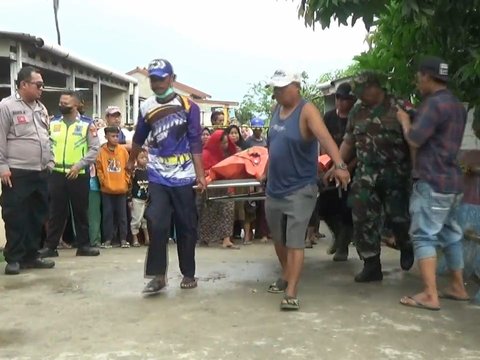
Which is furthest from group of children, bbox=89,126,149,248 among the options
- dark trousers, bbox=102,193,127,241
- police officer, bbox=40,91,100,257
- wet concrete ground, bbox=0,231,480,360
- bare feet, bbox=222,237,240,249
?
wet concrete ground, bbox=0,231,480,360

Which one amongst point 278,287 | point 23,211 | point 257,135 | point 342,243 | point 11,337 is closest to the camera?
point 11,337

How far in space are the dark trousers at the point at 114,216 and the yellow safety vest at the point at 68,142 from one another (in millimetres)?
1228

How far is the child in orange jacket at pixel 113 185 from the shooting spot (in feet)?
27.3

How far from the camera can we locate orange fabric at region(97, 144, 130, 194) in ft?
27.3

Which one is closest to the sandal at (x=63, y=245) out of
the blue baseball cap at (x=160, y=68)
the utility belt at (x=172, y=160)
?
the utility belt at (x=172, y=160)

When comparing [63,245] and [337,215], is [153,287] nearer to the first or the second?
[337,215]

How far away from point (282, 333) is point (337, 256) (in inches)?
102

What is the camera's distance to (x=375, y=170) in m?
5.39

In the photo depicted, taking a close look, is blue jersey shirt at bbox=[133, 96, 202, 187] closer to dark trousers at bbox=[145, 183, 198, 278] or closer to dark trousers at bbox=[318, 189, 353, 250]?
dark trousers at bbox=[145, 183, 198, 278]

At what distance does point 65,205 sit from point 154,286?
97.0 inches

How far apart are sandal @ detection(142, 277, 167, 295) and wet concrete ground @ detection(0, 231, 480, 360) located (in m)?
0.07

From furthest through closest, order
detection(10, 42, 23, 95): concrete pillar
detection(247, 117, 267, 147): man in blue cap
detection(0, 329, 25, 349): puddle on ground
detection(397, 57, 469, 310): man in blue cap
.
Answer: detection(10, 42, 23, 95): concrete pillar → detection(247, 117, 267, 147): man in blue cap → detection(397, 57, 469, 310): man in blue cap → detection(0, 329, 25, 349): puddle on ground

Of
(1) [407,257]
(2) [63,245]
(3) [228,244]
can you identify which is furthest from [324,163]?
(2) [63,245]

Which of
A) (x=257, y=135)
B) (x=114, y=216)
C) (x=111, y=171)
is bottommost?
(x=114, y=216)
